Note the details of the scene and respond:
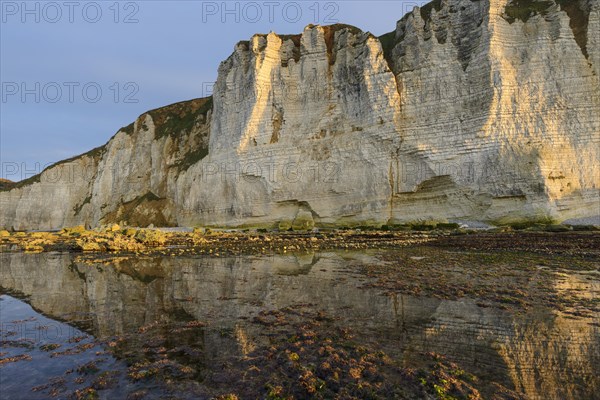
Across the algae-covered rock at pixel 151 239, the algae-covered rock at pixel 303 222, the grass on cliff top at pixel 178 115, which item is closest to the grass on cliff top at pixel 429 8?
the algae-covered rock at pixel 303 222

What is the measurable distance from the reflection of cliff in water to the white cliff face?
2285 cm

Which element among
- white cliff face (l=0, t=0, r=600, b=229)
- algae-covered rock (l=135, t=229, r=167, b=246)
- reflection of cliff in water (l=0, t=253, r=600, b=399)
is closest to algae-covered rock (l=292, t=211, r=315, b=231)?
white cliff face (l=0, t=0, r=600, b=229)

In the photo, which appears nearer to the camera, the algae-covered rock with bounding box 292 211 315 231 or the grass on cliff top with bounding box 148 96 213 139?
the algae-covered rock with bounding box 292 211 315 231

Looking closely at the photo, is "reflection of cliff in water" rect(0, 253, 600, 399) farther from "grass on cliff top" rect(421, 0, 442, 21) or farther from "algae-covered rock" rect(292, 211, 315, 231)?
"grass on cliff top" rect(421, 0, 442, 21)

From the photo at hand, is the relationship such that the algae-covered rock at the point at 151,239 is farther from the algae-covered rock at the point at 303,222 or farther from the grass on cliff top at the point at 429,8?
the grass on cliff top at the point at 429,8

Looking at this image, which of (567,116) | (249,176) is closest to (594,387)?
(567,116)

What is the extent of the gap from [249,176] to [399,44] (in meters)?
22.0

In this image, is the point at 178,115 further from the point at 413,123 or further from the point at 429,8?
the point at 429,8

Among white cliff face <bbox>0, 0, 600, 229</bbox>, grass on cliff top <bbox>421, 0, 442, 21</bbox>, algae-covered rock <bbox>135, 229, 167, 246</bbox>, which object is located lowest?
algae-covered rock <bbox>135, 229, 167, 246</bbox>

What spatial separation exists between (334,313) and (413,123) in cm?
3071

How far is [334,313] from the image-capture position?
25.7 feet

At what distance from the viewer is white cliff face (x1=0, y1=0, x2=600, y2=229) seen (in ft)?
100

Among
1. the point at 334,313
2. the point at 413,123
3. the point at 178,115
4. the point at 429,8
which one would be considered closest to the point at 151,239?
the point at 334,313

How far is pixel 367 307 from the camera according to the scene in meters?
8.16
